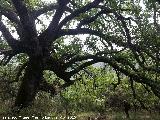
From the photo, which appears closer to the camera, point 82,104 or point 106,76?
point 106,76

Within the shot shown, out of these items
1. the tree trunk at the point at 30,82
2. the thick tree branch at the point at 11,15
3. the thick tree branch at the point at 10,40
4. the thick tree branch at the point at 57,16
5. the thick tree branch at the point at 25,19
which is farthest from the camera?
the thick tree branch at the point at 11,15

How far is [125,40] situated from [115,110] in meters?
30.2

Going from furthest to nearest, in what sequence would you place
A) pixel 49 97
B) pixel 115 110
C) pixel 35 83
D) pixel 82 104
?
pixel 115 110
pixel 82 104
pixel 49 97
pixel 35 83

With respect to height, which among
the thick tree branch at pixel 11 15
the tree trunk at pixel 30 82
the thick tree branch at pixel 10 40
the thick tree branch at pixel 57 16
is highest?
the thick tree branch at pixel 11 15

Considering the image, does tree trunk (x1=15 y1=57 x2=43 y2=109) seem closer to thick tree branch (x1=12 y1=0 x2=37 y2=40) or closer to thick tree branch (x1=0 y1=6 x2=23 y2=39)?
thick tree branch (x1=12 y1=0 x2=37 y2=40)

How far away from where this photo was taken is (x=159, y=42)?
619 inches

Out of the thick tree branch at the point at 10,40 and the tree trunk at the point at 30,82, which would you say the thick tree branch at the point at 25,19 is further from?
the thick tree branch at the point at 10,40

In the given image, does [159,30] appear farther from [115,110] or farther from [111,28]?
[115,110]

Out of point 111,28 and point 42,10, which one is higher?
point 42,10

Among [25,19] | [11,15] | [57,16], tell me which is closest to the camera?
[25,19]

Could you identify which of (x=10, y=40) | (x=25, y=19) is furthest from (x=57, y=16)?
(x=10, y=40)

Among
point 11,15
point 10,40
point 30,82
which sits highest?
point 11,15

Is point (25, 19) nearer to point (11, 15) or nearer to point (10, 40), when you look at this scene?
point (10, 40)

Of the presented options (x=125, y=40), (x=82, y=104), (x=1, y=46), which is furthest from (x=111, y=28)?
(x=82, y=104)
